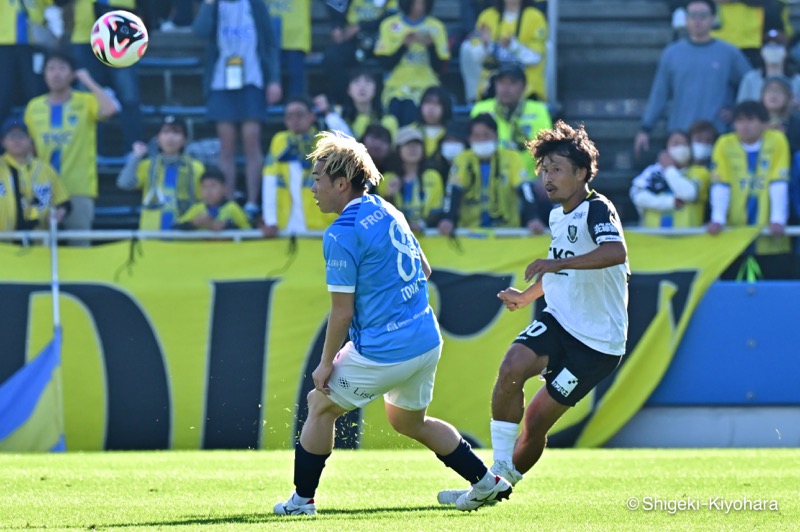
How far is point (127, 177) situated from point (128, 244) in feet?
4.49

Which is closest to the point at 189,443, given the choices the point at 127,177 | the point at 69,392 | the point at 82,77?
the point at 69,392

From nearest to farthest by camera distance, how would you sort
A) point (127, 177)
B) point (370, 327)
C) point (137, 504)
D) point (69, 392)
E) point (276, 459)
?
point (370, 327) → point (137, 504) → point (276, 459) → point (69, 392) → point (127, 177)

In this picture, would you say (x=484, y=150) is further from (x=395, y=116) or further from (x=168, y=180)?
(x=168, y=180)

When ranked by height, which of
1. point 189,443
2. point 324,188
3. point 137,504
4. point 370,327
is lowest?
point 189,443

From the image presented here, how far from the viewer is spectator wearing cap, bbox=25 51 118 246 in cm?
1322

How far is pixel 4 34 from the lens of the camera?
1427 cm

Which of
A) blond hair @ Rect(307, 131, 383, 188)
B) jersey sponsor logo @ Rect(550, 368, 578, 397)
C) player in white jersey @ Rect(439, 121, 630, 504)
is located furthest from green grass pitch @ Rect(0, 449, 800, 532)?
blond hair @ Rect(307, 131, 383, 188)

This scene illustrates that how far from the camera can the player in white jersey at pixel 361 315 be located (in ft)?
21.3

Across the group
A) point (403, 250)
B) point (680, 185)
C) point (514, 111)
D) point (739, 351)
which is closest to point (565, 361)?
point (403, 250)

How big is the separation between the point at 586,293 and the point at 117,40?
4316 millimetres

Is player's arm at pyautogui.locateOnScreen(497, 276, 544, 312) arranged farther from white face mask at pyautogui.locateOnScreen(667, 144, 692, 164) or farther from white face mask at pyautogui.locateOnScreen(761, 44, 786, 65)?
white face mask at pyautogui.locateOnScreen(761, 44, 786, 65)

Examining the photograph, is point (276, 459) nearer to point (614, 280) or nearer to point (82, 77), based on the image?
point (614, 280)

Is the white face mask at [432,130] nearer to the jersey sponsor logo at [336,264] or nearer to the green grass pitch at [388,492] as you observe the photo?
the green grass pitch at [388,492]

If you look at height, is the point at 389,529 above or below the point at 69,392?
above
